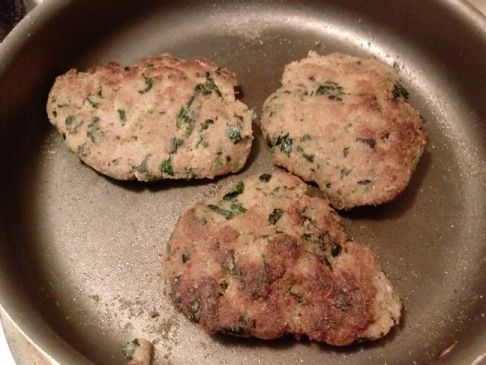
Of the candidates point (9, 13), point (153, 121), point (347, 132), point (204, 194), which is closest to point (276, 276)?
point (204, 194)

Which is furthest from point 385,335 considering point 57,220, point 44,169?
point 44,169

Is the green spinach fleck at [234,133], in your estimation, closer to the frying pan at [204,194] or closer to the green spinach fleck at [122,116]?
the frying pan at [204,194]

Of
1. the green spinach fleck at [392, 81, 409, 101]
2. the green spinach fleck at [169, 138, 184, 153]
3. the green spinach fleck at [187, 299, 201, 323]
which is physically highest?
the green spinach fleck at [392, 81, 409, 101]

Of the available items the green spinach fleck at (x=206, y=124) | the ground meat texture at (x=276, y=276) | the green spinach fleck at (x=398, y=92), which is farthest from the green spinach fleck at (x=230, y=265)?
the green spinach fleck at (x=398, y=92)

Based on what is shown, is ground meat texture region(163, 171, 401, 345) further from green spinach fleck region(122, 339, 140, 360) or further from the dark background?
the dark background

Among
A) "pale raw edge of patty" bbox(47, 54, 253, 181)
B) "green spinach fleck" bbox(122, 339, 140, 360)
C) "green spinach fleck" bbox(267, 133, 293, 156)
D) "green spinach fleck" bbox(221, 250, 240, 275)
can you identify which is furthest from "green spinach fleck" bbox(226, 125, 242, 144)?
"green spinach fleck" bbox(122, 339, 140, 360)

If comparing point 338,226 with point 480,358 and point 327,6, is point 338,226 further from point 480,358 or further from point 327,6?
point 327,6

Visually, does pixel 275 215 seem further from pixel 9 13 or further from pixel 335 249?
pixel 9 13
